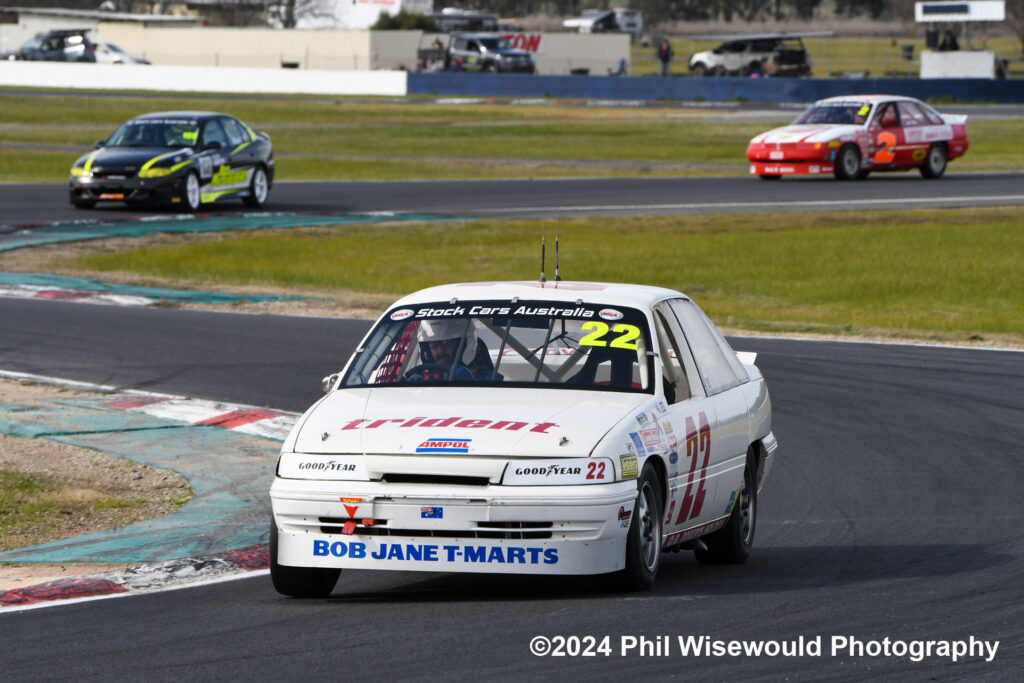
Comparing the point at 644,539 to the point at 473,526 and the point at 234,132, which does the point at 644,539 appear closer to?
the point at 473,526

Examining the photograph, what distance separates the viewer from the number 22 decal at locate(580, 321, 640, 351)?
718 centimetres

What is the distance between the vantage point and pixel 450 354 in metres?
7.24

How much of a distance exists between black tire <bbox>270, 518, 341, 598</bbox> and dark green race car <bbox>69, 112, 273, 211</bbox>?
20.6 m

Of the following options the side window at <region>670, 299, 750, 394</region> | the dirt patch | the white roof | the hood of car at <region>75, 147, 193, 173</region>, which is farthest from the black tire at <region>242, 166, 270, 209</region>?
the white roof

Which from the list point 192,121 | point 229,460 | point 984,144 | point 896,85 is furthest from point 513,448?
point 896,85

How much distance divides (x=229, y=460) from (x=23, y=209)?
60.4 ft

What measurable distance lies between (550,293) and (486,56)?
6673cm

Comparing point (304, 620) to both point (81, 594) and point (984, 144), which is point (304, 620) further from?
point (984, 144)

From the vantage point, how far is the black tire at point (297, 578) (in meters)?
6.45

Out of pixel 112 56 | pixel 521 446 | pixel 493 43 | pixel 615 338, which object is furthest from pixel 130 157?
pixel 112 56

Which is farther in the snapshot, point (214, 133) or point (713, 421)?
point (214, 133)

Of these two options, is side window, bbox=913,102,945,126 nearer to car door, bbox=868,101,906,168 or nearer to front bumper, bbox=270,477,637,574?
car door, bbox=868,101,906,168

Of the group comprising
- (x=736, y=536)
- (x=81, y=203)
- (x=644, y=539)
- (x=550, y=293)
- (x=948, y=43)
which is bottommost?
(x=81, y=203)

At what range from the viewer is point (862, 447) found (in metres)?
10.9
